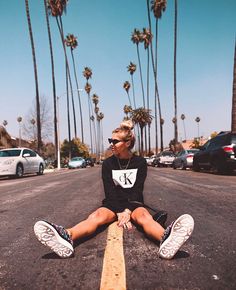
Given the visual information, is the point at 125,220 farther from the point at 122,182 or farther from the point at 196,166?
the point at 196,166

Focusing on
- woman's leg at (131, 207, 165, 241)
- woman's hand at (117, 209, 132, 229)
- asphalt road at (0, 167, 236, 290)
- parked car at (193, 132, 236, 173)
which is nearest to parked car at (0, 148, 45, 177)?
parked car at (193, 132, 236, 173)

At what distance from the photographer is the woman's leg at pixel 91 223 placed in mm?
2914

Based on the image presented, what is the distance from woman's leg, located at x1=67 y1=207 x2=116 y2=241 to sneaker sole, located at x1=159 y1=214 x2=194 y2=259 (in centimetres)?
86

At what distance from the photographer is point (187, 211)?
4688mm

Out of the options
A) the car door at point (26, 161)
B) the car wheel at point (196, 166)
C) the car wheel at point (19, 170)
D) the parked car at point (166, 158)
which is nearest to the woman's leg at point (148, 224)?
the car wheel at point (19, 170)

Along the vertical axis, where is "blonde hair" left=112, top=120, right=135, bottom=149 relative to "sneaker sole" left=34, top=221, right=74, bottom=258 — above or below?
above

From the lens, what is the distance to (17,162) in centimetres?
1639

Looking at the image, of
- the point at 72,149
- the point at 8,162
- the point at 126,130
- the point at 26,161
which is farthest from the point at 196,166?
the point at 72,149

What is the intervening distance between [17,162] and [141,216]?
47.0 feet

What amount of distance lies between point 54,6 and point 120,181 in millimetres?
47522

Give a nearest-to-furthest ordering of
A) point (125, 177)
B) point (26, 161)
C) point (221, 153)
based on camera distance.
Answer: point (125, 177) < point (221, 153) < point (26, 161)

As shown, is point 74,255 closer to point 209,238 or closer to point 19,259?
point 19,259

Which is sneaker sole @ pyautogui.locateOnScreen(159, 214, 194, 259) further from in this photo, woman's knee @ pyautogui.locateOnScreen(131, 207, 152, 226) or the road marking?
woman's knee @ pyautogui.locateOnScreen(131, 207, 152, 226)

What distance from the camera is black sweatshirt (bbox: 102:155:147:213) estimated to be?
142 inches
